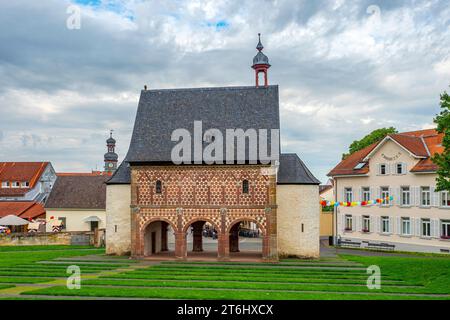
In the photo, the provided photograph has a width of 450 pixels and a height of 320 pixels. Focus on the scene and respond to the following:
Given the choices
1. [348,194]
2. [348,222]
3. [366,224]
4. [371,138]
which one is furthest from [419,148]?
[371,138]

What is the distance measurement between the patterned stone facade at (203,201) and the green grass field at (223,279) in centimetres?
233

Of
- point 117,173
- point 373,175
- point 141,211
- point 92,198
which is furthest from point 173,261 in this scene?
point 92,198

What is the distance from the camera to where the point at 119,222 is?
37688 mm

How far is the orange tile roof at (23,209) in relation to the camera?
5728 cm

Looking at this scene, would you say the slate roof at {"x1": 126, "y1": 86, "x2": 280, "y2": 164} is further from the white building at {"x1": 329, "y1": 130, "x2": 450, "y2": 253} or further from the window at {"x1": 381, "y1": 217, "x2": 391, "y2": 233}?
the window at {"x1": 381, "y1": 217, "x2": 391, "y2": 233}

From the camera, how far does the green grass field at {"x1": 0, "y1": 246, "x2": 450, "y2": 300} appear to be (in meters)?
20.3

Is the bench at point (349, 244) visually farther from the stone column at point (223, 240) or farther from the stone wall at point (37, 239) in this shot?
the stone wall at point (37, 239)

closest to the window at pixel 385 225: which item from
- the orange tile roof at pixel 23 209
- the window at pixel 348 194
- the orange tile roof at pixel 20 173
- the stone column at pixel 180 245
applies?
the window at pixel 348 194

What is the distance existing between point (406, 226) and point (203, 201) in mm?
18932

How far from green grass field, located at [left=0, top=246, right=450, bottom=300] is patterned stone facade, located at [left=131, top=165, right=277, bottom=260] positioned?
2.33m
